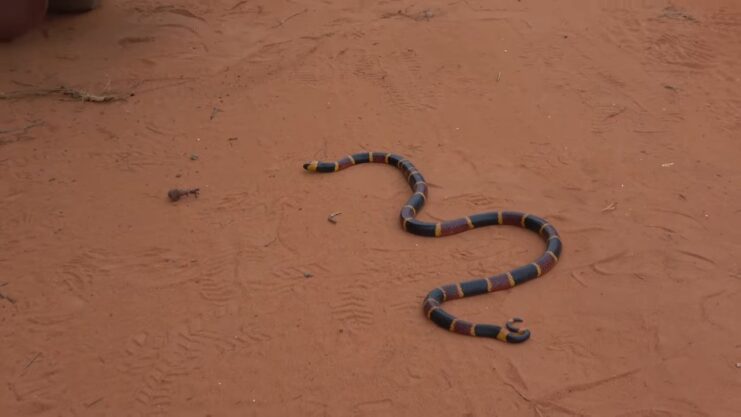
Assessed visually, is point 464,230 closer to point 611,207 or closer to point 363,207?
point 363,207

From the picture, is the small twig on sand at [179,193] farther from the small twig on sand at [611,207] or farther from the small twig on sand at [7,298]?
the small twig on sand at [611,207]

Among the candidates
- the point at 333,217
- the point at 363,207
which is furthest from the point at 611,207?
the point at 333,217

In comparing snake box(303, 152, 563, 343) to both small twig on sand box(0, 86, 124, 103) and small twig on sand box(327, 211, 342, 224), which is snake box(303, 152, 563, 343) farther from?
small twig on sand box(0, 86, 124, 103)

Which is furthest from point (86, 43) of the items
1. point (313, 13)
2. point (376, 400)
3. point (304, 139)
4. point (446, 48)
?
point (376, 400)

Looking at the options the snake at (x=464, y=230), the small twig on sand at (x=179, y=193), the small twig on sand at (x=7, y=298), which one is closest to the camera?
the snake at (x=464, y=230)

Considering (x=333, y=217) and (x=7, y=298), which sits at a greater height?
(x=333, y=217)

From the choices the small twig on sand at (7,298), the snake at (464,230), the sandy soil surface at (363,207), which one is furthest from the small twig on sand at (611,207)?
the small twig on sand at (7,298)
